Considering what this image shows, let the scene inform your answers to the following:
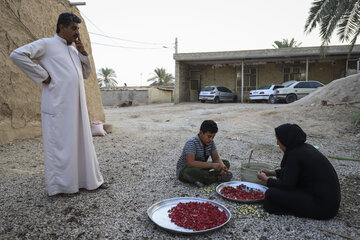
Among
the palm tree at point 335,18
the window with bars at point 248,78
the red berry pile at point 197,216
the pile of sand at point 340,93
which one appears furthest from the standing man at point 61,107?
the window with bars at point 248,78

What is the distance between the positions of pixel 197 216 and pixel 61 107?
5.87 feet

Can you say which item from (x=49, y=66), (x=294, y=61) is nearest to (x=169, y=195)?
(x=49, y=66)

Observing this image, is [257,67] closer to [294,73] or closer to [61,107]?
[294,73]

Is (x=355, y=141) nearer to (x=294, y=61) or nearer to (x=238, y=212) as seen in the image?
(x=238, y=212)

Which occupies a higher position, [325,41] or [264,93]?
[325,41]

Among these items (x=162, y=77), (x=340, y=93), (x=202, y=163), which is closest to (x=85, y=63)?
(x=202, y=163)

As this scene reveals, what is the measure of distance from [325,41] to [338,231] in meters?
8.23

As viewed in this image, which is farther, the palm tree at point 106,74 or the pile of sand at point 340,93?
the palm tree at point 106,74

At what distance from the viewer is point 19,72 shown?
5582mm

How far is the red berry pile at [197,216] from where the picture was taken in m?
2.33

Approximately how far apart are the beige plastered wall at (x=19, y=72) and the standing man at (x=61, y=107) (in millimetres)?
3001

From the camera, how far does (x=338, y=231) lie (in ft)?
7.52

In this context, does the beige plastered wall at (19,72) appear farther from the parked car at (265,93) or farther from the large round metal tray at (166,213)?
the parked car at (265,93)

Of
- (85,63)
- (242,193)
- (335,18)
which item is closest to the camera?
(242,193)
